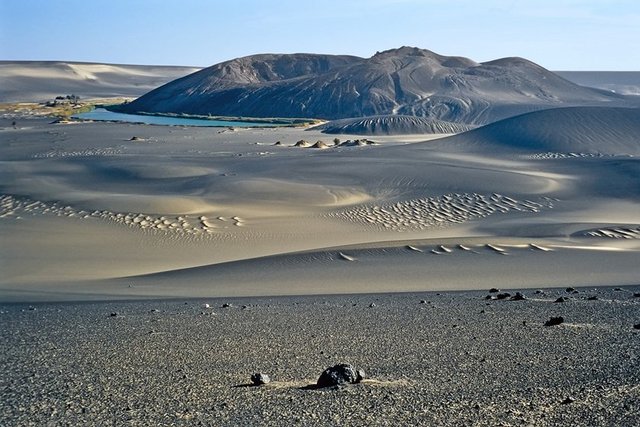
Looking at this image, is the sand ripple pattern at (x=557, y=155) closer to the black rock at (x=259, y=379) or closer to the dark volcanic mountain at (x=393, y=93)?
the black rock at (x=259, y=379)

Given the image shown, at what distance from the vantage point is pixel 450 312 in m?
10.6

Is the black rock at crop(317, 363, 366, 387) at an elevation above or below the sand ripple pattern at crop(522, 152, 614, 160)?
above

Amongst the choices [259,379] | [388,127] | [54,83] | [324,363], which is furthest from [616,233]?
[54,83]

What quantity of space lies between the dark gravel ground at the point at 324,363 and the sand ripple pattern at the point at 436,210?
10.8 metres

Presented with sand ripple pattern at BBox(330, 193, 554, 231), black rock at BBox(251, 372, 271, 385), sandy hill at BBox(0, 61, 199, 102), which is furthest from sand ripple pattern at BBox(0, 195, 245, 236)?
sandy hill at BBox(0, 61, 199, 102)

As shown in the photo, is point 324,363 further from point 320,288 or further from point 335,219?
point 335,219

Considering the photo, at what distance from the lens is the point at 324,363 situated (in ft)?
24.9

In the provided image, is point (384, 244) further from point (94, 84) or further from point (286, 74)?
point (94, 84)

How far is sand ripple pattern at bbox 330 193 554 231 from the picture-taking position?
22.4 m

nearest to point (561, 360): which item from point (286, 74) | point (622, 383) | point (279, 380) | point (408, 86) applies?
point (622, 383)

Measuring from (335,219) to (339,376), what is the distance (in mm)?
15856

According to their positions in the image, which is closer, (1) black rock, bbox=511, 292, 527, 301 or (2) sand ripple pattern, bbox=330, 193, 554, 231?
(1) black rock, bbox=511, 292, 527, 301

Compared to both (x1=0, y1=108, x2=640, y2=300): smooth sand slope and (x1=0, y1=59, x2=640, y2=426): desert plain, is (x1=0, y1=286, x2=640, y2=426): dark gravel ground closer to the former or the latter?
(x1=0, y1=59, x2=640, y2=426): desert plain

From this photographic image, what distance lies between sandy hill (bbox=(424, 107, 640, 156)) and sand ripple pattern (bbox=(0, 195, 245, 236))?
19740 mm
